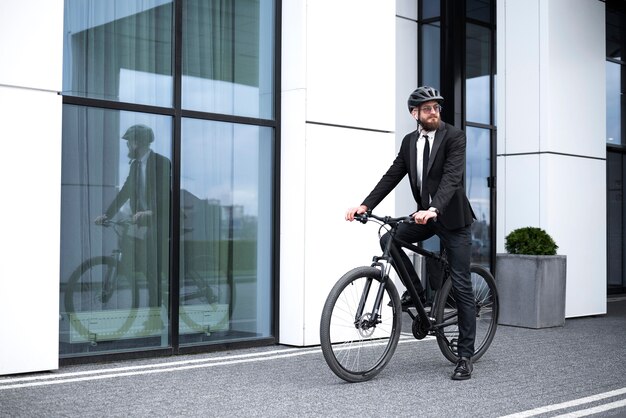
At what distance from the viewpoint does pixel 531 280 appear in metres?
9.91

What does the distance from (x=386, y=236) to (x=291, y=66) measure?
256cm

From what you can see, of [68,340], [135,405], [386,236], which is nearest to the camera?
[135,405]

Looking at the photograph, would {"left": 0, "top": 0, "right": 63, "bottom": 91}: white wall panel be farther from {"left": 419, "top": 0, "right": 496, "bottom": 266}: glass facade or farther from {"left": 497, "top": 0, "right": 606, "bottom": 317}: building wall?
{"left": 419, "top": 0, "right": 496, "bottom": 266}: glass facade

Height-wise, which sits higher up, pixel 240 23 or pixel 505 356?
pixel 240 23

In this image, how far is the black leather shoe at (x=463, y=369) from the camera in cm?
629

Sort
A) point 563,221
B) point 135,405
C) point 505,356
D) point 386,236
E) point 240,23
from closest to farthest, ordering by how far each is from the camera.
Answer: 1. point 135,405
2. point 386,236
3. point 505,356
4. point 240,23
5. point 563,221

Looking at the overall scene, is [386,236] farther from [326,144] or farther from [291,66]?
[291,66]

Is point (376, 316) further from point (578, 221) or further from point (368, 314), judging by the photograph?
point (578, 221)

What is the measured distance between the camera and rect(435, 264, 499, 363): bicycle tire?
655 centimetres

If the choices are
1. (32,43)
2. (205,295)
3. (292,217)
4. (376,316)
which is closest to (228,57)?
(292,217)

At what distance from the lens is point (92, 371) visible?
6492 millimetres

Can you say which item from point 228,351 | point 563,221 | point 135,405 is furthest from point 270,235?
point 563,221

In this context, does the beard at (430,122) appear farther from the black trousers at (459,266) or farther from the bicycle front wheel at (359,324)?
the bicycle front wheel at (359,324)

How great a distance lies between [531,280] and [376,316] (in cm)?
447
